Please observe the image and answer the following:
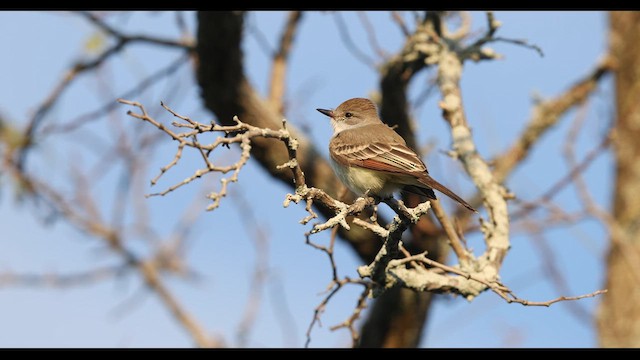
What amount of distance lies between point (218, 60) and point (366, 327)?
121 inches

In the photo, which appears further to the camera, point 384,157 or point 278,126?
point 278,126

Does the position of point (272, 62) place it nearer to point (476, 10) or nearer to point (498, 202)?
point (476, 10)

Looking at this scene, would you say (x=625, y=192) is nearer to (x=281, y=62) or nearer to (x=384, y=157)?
(x=281, y=62)

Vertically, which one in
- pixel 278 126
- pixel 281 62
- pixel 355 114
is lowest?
pixel 355 114

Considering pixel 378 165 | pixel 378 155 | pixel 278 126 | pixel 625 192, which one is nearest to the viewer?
pixel 378 165

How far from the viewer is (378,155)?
5.03 meters

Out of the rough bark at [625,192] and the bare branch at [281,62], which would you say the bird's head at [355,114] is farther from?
the rough bark at [625,192]

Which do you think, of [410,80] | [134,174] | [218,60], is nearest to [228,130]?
[218,60]

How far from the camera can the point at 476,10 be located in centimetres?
680

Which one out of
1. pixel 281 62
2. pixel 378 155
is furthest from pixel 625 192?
pixel 378 155

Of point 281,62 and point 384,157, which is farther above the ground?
point 281,62

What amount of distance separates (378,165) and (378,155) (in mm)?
143

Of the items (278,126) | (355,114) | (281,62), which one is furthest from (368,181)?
(281,62)

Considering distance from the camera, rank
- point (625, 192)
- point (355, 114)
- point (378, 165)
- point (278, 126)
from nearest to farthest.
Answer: point (378, 165), point (355, 114), point (278, 126), point (625, 192)
